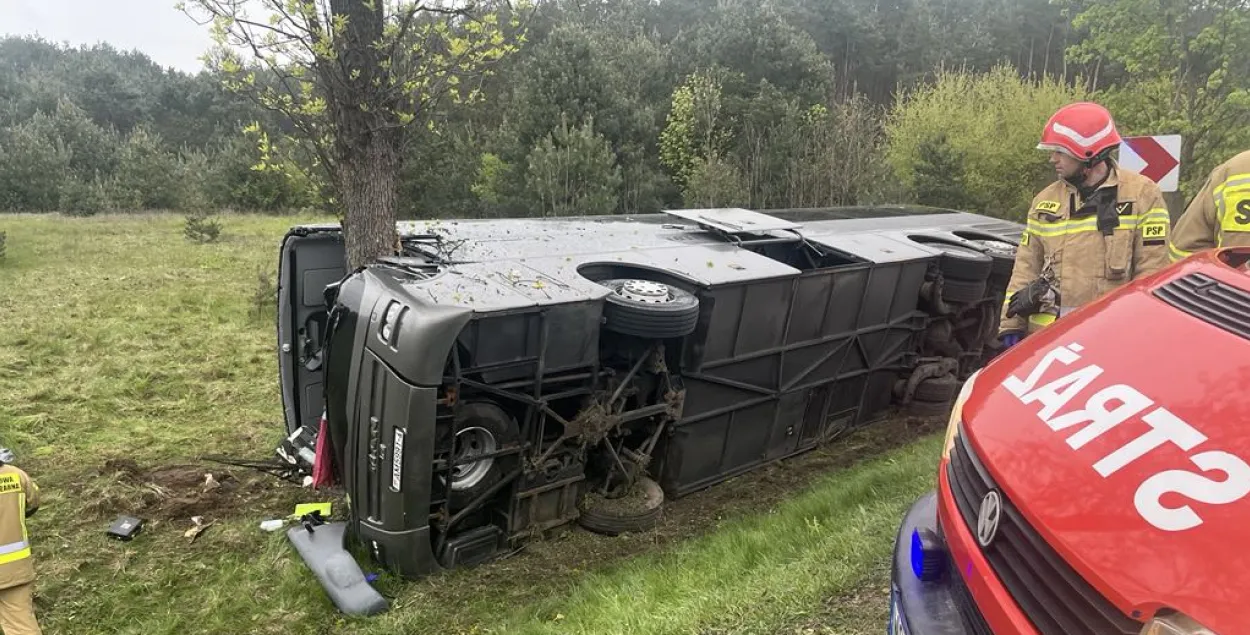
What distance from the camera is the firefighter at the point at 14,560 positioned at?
359 centimetres

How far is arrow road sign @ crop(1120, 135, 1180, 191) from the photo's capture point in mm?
5551

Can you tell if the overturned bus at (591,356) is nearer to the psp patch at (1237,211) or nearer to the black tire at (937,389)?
the black tire at (937,389)

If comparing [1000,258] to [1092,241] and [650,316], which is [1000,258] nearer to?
[1092,241]

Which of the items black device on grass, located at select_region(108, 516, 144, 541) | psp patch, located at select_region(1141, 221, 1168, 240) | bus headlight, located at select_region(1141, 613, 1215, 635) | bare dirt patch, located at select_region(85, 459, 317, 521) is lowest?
bare dirt patch, located at select_region(85, 459, 317, 521)

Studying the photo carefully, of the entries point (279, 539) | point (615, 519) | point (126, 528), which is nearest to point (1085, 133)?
point (615, 519)

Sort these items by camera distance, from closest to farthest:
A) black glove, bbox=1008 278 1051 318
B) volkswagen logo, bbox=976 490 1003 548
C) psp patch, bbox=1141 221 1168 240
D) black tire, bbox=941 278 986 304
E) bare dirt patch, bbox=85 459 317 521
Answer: volkswagen logo, bbox=976 490 1003 548 < psp patch, bbox=1141 221 1168 240 < black glove, bbox=1008 278 1051 318 < bare dirt patch, bbox=85 459 317 521 < black tire, bbox=941 278 986 304

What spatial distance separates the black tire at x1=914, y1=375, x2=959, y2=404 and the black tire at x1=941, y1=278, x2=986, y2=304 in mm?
710

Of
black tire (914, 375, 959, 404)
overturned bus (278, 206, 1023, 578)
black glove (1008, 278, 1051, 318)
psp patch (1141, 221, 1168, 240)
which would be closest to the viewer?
psp patch (1141, 221, 1168, 240)

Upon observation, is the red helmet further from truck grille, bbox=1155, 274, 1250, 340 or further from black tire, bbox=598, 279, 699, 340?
black tire, bbox=598, 279, 699, 340

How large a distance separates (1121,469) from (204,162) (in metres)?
33.8

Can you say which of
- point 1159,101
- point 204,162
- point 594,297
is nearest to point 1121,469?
point 594,297

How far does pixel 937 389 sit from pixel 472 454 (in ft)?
14.0

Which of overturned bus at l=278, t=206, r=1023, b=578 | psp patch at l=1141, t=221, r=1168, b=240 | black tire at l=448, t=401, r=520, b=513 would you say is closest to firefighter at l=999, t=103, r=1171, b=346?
psp patch at l=1141, t=221, r=1168, b=240

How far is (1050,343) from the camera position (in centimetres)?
194
